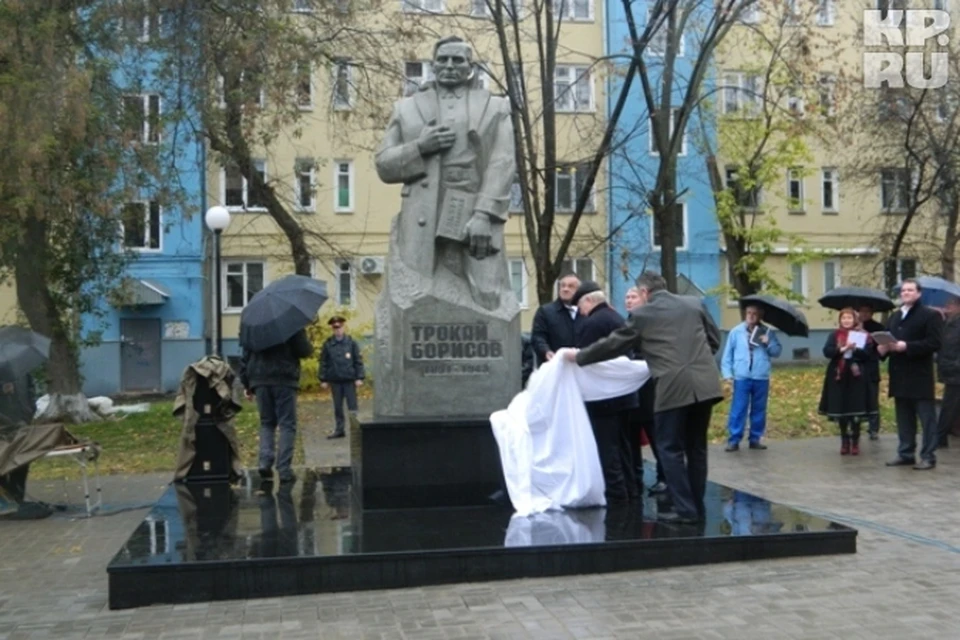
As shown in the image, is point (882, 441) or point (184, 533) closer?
point (184, 533)

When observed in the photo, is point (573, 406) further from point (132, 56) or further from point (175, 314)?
point (175, 314)

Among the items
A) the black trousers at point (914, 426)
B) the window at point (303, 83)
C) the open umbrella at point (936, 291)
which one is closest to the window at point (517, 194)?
the window at point (303, 83)

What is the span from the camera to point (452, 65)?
10.3m

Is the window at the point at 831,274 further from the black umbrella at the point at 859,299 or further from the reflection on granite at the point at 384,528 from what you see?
the reflection on granite at the point at 384,528

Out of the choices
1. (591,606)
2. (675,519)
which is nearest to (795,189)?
(675,519)

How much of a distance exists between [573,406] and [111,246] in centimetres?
1470

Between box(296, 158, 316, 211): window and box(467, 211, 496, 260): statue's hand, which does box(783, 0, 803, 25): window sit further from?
box(467, 211, 496, 260): statue's hand

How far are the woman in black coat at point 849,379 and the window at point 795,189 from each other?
21.5 metres

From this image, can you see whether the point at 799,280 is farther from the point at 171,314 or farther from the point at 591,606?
the point at 591,606

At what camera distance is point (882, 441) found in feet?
52.4

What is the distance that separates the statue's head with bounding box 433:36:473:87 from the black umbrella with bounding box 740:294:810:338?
5852 millimetres

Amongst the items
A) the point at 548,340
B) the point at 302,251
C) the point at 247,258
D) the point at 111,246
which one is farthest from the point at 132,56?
the point at 247,258

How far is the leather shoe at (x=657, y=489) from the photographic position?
34.3 feet

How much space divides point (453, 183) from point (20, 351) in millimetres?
4203
